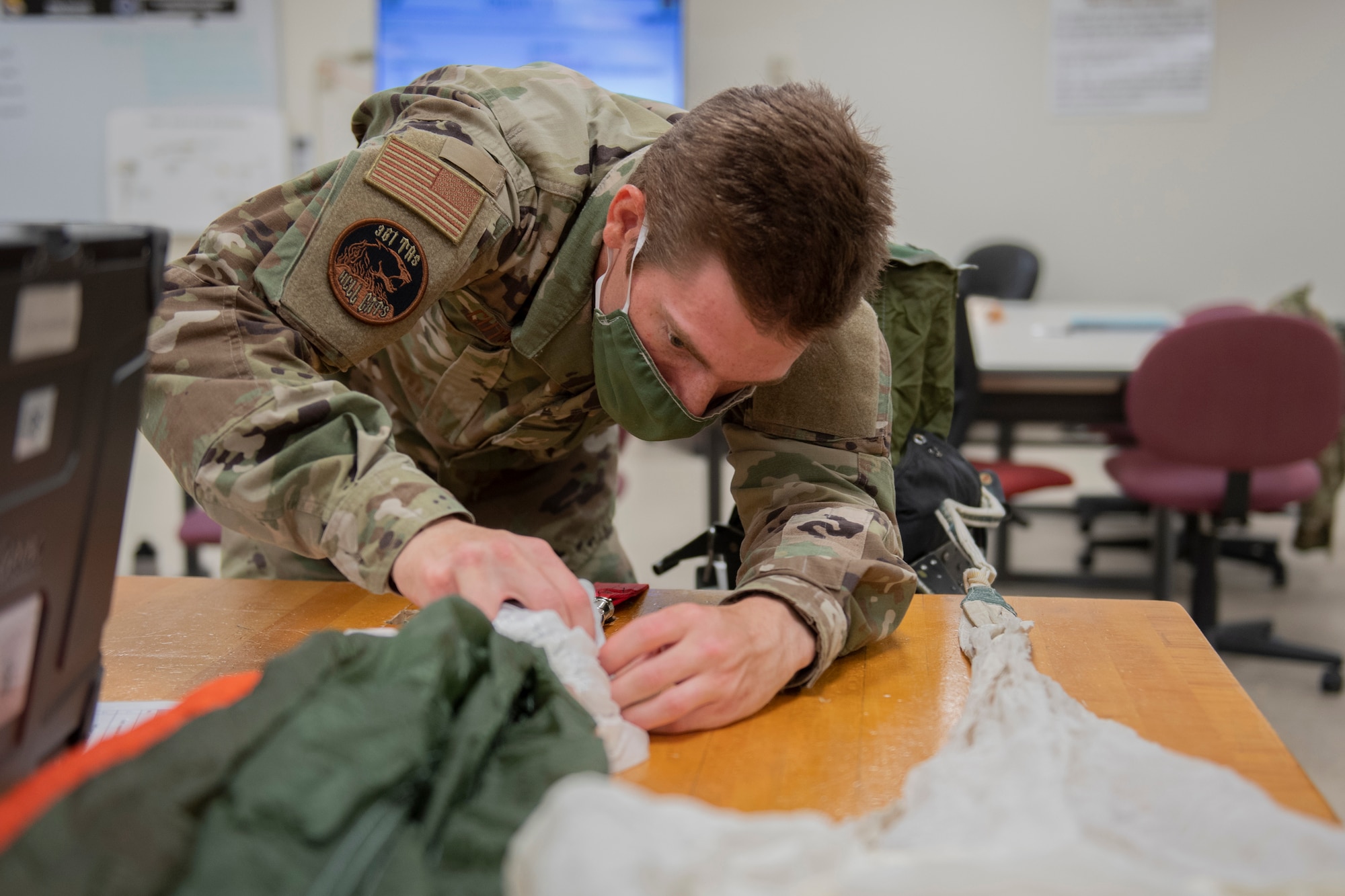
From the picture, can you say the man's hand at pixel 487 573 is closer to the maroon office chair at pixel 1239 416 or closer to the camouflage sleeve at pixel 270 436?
the camouflage sleeve at pixel 270 436

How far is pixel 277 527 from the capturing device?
0.83 metres

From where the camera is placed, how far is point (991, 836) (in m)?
0.48

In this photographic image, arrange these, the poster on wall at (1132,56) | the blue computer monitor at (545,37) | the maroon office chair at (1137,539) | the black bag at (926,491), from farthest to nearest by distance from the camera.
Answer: the poster on wall at (1132,56) → the blue computer monitor at (545,37) → the maroon office chair at (1137,539) → the black bag at (926,491)

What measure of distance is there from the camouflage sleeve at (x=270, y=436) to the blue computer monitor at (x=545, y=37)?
10.5 ft

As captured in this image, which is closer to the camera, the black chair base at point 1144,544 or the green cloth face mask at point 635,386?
the green cloth face mask at point 635,386

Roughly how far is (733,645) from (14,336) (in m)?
0.49

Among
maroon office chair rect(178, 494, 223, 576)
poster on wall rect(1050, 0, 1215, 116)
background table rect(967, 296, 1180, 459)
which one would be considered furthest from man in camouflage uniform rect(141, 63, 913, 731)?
poster on wall rect(1050, 0, 1215, 116)

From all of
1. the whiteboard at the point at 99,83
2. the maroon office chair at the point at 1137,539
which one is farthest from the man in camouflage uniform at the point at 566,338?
the whiteboard at the point at 99,83

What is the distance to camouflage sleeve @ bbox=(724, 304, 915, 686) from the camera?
2.87 ft

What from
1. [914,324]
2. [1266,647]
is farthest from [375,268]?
[1266,647]

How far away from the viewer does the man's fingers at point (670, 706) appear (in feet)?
2.26

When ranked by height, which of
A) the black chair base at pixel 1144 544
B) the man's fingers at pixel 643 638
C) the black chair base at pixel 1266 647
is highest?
the man's fingers at pixel 643 638

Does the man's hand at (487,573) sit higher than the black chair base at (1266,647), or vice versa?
the man's hand at (487,573)

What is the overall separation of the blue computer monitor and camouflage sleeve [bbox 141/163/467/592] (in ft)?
10.5
